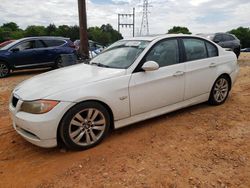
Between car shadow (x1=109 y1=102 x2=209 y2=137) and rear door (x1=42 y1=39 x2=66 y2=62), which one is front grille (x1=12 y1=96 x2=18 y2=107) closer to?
car shadow (x1=109 y1=102 x2=209 y2=137)

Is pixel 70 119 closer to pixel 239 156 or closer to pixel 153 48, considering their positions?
pixel 153 48

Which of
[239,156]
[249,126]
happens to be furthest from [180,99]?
[239,156]

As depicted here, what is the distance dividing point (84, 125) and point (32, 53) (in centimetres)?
862

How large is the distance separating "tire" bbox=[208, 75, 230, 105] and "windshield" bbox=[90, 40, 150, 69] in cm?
182

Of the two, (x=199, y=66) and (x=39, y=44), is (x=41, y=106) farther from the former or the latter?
(x=39, y=44)

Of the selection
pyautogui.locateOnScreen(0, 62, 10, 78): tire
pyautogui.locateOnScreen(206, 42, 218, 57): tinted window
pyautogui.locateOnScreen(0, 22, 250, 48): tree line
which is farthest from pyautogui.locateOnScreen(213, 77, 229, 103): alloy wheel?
pyautogui.locateOnScreen(0, 22, 250, 48): tree line

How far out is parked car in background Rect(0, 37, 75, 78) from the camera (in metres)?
11.0

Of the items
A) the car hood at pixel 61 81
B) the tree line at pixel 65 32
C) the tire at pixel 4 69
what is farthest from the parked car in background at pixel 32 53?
the tree line at pixel 65 32

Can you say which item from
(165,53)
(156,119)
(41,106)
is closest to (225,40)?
(165,53)

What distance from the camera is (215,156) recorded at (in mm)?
3551

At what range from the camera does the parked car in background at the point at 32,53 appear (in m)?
11.0

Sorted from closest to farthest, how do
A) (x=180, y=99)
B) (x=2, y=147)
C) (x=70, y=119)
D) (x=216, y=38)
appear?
(x=70, y=119), (x=2, y=147), (x=180, y=99), (x=216, y=38)

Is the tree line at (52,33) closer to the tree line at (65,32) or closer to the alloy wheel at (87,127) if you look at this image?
the tree line at (65,32)

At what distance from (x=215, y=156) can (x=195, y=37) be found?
2534 millimetres
